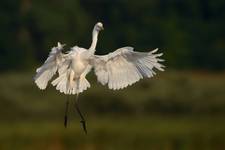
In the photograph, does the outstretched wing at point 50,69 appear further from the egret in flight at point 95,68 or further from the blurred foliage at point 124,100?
the blurred foliage at point 124,100

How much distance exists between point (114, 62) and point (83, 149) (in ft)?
12.7

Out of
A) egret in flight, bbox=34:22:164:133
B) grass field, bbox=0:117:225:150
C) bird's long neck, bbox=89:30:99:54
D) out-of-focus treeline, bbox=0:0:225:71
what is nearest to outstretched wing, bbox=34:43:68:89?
egret in flight, bbox=34:22:164:133

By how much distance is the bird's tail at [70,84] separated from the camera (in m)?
8.16

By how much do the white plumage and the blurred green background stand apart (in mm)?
3849

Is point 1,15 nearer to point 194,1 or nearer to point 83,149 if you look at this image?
point 194,1

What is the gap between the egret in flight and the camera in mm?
8078

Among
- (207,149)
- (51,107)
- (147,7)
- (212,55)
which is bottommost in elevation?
(207,149)

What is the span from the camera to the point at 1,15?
22.7 m

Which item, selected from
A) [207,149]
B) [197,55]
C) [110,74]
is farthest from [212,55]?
[110,74]

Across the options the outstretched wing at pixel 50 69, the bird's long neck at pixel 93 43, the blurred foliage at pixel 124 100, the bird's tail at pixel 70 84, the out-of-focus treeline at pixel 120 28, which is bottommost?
the bird's tail at pixel 70 84

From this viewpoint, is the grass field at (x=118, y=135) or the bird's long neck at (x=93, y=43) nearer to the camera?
the bird's long neck at (x=93, y=43)

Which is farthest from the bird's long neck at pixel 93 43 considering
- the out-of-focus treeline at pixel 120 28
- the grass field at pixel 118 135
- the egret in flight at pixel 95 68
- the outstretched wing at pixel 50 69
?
the out-of-focus treeline at pixel 120 28

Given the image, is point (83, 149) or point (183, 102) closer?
point (83, 149)

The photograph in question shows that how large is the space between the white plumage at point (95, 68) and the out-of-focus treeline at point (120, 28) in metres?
13.0
